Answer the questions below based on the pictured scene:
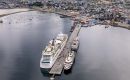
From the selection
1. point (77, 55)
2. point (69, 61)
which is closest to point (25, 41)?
point (77, 55)

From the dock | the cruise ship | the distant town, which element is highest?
the cruise ship

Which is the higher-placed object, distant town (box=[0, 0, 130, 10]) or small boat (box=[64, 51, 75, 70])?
small boat (box=[64, 51, 75, 70])

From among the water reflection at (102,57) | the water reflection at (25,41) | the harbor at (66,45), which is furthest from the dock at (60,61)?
the water reflection at (25,41)

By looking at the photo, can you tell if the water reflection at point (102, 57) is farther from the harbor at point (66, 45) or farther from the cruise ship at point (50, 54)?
Answer: the cruise ship at point (50, 54)

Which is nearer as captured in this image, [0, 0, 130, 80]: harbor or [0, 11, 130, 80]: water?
[0, 11, 130, 80]: water

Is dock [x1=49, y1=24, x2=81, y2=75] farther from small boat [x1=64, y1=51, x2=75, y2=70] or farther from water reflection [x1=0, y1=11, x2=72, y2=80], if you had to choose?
water reflection [x1=0, y1=11, x2=72, y2=80]

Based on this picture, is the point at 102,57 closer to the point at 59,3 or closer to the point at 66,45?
the point at 66,45

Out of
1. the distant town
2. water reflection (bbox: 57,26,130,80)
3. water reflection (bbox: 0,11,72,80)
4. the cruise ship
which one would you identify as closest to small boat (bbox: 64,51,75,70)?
water reflection (bbox: 57,26,130,80)

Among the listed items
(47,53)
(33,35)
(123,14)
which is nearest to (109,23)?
(123,14)

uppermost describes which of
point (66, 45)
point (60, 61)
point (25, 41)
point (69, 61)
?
point (69, 61)

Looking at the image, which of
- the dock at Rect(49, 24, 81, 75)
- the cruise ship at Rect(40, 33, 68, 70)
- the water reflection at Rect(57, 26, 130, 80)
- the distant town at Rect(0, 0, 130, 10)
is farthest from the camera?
the distant town at Rect(0, 0, 130, 10)
